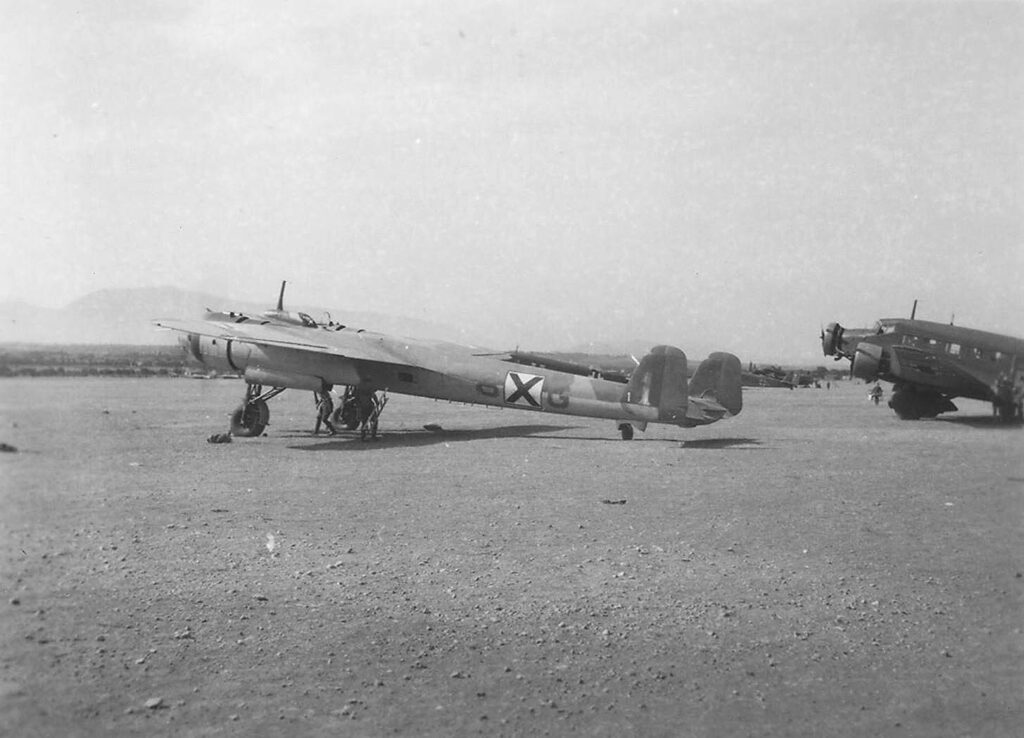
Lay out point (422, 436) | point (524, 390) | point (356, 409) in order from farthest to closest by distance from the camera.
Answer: point (356, 409) → point (422, 436) → point (524, 390)

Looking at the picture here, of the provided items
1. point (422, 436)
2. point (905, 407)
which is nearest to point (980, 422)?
point (905, 407)

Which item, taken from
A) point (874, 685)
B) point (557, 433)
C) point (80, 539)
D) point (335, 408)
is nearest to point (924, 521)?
point (874, 685)

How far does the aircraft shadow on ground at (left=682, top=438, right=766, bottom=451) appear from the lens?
15.6 meters

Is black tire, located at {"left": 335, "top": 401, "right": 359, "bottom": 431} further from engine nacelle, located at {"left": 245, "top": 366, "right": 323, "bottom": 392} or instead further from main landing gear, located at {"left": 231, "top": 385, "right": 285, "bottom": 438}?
main landing gear, located at {"left": 231, "top": 385, "right": 285, "bottom": 438}

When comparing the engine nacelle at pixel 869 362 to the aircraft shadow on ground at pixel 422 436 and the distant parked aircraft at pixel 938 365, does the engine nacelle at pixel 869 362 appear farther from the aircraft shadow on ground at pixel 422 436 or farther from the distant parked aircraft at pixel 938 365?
the aircraft shadow on ground at pixel 422 436

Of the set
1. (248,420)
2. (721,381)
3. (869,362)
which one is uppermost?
(869,362)

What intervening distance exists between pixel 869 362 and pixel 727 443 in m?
9.45

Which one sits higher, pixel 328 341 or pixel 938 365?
pixel 938 365

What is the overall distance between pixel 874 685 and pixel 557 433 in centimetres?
1412

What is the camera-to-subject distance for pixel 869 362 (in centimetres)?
2331

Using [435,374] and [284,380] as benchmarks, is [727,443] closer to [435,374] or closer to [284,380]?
[435,374]

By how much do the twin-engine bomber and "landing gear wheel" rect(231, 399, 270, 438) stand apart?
0.07 ft

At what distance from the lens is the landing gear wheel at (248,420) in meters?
17.5

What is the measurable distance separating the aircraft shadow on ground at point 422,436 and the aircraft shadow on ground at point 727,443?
10.7 feet
